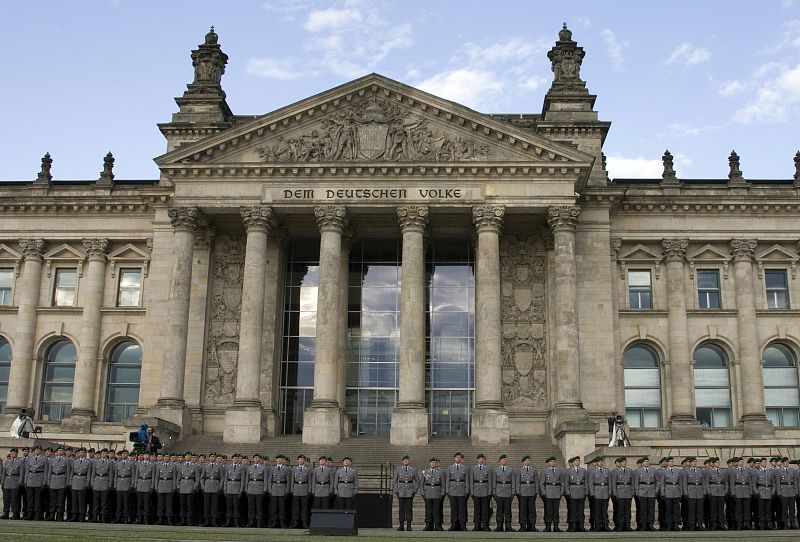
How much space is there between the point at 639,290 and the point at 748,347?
5.32 metres

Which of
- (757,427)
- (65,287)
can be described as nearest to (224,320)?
(65,287)

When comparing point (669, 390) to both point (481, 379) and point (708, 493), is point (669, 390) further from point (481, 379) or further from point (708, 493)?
point (708, 493)

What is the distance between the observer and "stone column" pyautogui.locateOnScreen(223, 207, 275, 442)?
38.3 m

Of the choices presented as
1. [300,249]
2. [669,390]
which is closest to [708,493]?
[669,390]

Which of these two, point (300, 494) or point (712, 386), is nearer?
point (300, 494)

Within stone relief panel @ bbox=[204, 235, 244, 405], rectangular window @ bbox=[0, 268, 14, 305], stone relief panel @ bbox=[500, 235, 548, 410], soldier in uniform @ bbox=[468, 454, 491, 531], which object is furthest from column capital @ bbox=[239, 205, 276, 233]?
soldier in uniform @ bbox=[468, 454, 491, 531]

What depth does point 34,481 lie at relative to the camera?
83.4 ft

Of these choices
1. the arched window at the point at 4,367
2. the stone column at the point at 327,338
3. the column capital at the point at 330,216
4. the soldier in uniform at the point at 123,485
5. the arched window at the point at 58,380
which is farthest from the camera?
the arched window at the point at 4,367

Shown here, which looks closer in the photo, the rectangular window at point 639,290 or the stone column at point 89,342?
the stone column at point 89,342

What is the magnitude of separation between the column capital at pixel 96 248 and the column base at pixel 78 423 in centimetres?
744

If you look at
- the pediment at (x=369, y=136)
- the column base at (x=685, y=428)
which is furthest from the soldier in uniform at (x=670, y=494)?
the pediment at (x=369, y=136)

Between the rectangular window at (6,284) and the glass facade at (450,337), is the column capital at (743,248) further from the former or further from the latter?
the rectangular window at (6,284)

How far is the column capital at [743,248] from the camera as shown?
44031mm

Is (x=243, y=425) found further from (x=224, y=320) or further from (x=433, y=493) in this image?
(x=433, y=493)
